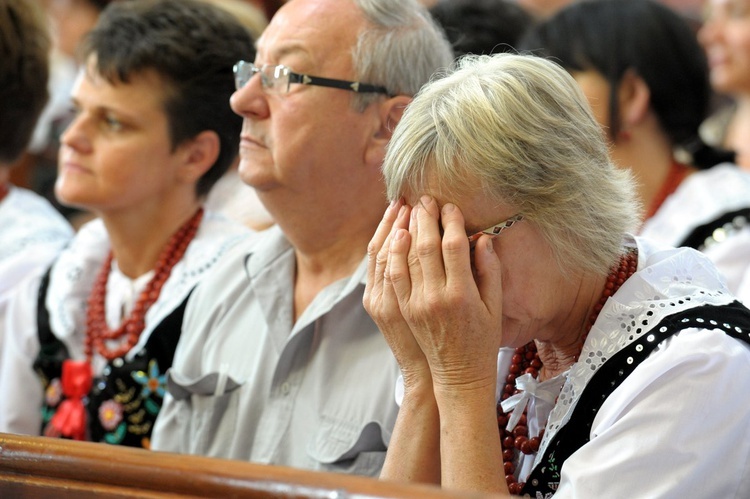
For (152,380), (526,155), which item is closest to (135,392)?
(152,380)

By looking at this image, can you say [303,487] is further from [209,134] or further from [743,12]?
[743,12]

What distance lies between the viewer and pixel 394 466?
1709mm

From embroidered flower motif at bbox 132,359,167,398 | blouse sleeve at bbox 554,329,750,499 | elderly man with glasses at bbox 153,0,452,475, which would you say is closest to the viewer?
blouse sleeve at bbox 554,329,750,499

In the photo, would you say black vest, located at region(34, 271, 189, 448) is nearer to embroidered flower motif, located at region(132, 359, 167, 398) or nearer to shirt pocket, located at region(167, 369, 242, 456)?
embroidered flower motif, located at region(132, 359, 167, 398)

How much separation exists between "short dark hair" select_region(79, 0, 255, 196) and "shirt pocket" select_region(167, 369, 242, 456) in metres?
0.69

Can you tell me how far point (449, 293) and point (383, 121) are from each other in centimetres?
65

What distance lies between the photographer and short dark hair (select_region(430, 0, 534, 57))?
324cm

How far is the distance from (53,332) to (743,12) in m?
2.61

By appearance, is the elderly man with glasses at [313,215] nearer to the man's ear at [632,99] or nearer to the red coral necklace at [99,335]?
the red coral necklace at [99,335]

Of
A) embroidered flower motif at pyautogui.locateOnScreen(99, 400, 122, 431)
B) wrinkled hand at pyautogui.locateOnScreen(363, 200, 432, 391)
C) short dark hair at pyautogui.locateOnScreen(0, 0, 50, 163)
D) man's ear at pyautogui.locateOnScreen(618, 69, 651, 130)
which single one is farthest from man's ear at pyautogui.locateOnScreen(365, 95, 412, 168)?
short dark hair at pyautogui.locateOnScreen(0, 0, 50, 163)

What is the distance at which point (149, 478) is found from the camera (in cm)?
125

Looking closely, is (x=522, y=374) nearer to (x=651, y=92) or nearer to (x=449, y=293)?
(x=449, y=293)

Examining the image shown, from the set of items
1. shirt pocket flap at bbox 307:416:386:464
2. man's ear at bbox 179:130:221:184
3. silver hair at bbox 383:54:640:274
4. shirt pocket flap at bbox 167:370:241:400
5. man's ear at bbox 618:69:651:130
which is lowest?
shirt pocket flap at bbox 307:416:386:464

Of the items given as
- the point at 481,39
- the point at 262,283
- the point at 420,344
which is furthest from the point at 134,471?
the point at 481,39
